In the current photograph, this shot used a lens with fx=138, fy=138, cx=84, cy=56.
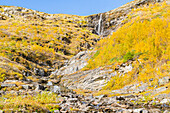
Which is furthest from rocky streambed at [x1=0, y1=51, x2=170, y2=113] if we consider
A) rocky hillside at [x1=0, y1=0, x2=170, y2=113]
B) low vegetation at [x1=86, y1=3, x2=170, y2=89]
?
low vegetation at [x1=86, y1=3, x2=170, y2=89]

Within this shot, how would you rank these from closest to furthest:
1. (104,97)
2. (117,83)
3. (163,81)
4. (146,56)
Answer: (163,81) < (104,97) < (146,56) < (117,83)

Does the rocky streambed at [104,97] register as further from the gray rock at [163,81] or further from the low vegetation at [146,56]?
the low vegetation at [146,56]

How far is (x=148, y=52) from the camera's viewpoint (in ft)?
55.2

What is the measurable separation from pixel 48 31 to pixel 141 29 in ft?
228

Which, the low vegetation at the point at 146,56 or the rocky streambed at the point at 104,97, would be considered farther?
the low vegetation at the point at 146,56

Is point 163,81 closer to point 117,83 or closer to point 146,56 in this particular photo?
point 146,56

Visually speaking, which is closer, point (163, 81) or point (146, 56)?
point (163, 81)

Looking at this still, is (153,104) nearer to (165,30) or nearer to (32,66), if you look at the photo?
(165,30)

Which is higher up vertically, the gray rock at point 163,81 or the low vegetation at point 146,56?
the low vegetation at point 146,56

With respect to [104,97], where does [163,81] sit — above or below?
above

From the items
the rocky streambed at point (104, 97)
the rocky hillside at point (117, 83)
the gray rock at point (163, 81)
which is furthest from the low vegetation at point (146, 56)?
the rocky streambed at point (104, 97)

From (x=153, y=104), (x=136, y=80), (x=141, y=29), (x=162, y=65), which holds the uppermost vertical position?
(x=141, y=29)

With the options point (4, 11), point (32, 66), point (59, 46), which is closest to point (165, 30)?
point (32, 66)

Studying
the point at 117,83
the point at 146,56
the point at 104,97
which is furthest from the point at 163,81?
the point at 117,83
